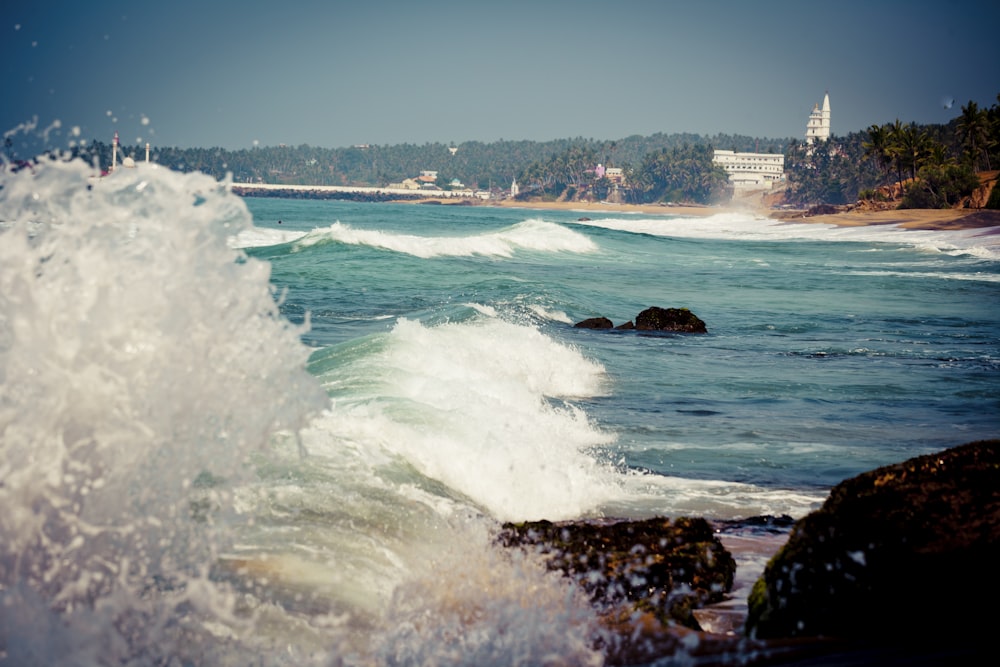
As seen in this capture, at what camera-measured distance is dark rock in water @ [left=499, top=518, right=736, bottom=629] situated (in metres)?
5.29

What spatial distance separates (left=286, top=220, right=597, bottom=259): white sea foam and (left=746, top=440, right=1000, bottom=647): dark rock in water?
110 feet

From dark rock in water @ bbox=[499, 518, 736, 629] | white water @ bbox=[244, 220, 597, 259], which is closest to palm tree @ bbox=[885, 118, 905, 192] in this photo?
white water @ bbox=[244, 220, 597, 259]

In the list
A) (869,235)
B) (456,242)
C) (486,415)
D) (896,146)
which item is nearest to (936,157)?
(896,146)

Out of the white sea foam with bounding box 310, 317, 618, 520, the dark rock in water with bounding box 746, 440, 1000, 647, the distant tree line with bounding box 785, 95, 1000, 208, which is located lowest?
the white sea foam with bounding box 310, 317, 618, 520

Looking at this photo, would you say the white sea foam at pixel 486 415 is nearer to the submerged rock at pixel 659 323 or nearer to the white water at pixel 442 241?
the submerged rock at pixel 659 323

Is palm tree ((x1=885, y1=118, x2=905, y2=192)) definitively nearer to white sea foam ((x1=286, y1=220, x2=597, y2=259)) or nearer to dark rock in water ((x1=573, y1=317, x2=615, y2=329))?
white sea foam ((x1=286, y1=220, x2=597, y2=259))

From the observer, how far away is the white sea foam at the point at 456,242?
1576 inches

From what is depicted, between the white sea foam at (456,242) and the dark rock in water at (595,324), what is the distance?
62.4 ft

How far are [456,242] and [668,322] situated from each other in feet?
84.2

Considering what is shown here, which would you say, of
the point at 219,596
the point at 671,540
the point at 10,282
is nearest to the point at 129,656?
the point at 219,596

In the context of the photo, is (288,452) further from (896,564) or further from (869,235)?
(869,235)

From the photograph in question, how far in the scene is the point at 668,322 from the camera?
19281 mm

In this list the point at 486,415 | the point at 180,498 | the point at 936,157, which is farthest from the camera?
the point at 936,157

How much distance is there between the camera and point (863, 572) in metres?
4.47
